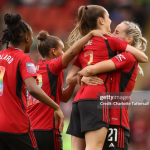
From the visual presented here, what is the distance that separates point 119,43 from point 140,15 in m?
7.53

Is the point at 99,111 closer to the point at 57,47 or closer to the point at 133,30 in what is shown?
the point at 133,30

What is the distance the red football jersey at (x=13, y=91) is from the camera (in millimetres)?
2549

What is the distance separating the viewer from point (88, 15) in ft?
8.98

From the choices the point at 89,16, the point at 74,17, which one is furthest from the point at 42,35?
the point at 74,17

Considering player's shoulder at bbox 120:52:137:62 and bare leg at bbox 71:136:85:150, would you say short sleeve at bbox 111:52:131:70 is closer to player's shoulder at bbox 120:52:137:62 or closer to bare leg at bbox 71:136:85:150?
player's shoulder at bbox 120:52:137:62

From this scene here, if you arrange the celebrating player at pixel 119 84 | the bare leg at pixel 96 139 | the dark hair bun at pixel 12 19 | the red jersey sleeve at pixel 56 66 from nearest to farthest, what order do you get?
the bare leg at pixel 96 139, the celebrating player at pixel 119 84, the dark hair bun at pixel 12 19, the red jersey sleeve at pixel 56 66

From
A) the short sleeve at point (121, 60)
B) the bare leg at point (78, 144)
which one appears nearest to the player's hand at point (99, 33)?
the short sleeve at point (121, 60)

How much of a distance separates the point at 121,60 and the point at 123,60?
0.06ft

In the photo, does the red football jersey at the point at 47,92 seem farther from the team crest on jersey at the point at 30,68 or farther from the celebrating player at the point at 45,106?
the team crest on jersey at the point at 30,68

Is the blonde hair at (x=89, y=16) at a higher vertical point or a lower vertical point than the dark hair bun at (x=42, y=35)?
higher

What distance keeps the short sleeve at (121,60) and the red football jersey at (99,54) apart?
8 centimetres

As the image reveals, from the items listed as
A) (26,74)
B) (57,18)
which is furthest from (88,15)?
(57,18)

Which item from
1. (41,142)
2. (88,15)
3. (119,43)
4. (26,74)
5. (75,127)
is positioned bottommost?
(41,142)

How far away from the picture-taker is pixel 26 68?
2.56 metres
